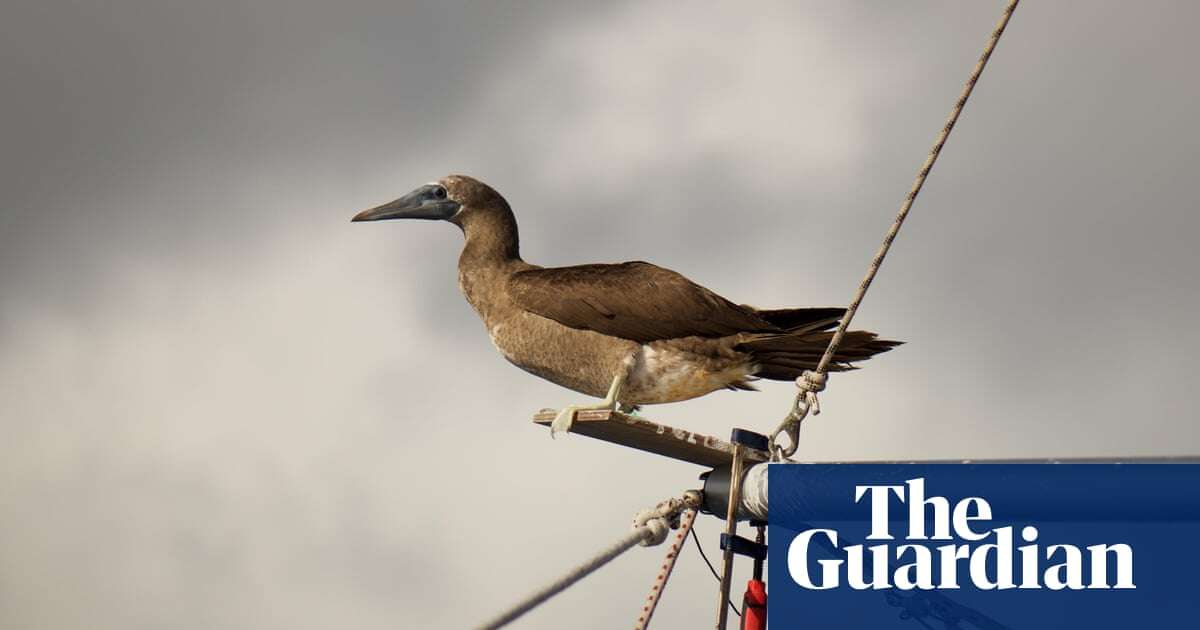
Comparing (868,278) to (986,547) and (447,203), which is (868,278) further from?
(447,203)

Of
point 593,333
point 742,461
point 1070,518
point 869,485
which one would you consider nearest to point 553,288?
point 593,333

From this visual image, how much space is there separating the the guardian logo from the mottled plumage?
1997 mm

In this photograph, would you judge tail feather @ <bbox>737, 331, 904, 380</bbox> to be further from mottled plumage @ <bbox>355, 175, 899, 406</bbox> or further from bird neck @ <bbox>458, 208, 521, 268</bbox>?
bird neck @ <bbox>458, 208, 521, 268</bbox>

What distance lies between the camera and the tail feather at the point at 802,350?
27.9 feet

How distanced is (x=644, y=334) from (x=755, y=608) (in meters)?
2.26

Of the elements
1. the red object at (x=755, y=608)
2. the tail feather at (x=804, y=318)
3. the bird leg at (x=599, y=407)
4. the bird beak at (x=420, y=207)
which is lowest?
the red object at (x=755, y=608)

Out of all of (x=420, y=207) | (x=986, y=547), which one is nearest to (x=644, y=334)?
(x=420, y=207)

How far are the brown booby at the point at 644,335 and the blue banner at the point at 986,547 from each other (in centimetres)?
196

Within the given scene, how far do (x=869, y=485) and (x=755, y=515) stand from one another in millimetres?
689

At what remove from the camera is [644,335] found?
354 inches

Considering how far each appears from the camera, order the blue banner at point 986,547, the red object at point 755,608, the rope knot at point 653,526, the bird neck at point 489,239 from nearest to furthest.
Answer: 1. the blue banner at point 986,547
2. the red object at point 755,608
3. the rope knot at point 653,526
4. the bird neck at point 489,239

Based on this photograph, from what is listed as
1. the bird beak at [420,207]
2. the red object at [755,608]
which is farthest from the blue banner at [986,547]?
the bird beak at [420,207]

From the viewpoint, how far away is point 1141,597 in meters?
6.47

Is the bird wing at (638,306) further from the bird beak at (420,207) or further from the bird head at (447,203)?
the bird beak at (420,207)
